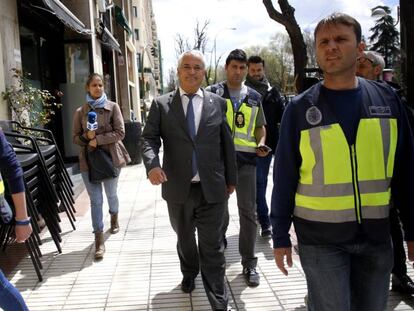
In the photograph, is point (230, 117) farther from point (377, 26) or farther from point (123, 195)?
point (377, 26)

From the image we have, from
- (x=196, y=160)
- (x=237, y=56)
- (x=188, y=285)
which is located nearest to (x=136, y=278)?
(x=188, y=285)

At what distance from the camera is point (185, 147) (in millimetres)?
3574

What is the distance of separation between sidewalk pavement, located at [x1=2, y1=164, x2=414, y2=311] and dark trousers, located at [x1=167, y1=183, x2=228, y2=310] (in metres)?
0.31

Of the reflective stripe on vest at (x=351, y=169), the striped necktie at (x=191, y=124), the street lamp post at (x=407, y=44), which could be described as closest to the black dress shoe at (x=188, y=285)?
the striped necktie at (x=191, y=124)

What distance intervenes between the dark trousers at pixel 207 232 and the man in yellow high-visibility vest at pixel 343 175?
130 cm

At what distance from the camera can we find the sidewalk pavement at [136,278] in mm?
3842

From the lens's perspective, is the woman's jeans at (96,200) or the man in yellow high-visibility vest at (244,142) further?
the woman's jeans at (96,200)

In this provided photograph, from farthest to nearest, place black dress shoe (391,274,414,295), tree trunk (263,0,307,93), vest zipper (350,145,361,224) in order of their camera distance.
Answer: tree trunk (263,0,307,93), black dress shoe (391,274,414,295), vest zipper (350,145,361,224)

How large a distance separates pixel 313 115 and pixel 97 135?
344 cm

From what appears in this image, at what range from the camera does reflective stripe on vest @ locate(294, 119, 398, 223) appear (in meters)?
2.12

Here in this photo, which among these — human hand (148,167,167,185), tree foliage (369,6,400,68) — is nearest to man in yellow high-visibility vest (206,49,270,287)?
human hand (148,167,167,185)

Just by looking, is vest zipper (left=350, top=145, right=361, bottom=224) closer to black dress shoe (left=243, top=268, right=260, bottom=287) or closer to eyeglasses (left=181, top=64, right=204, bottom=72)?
eyeglasses (left=181, top=64, right=204, bottom=72)

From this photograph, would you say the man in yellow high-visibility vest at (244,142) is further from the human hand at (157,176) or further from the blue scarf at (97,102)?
the blue scarf at (97,102)

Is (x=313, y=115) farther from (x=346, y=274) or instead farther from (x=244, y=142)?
(x=244, y=142)
